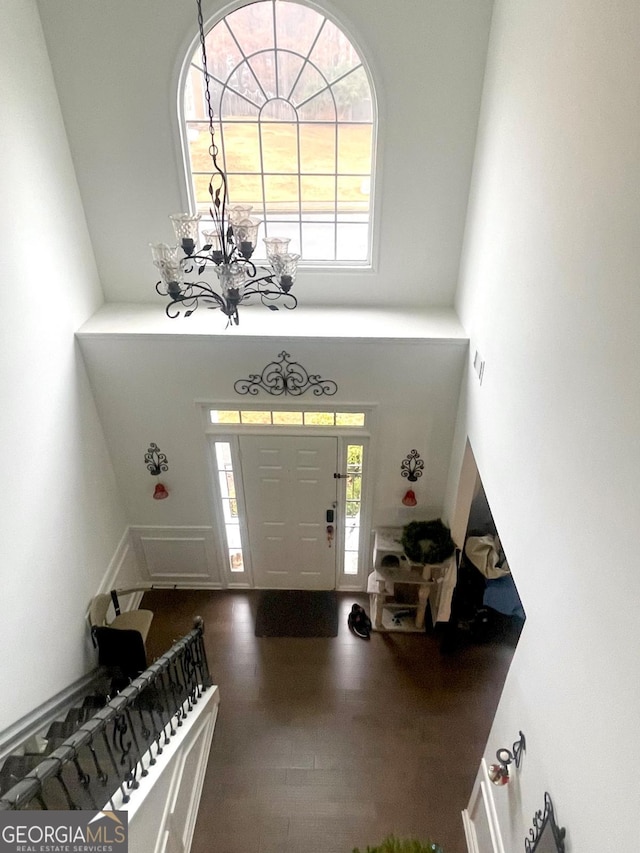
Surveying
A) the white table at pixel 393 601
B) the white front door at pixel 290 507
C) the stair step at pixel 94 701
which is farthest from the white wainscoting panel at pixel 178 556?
the white table at pixel 393 601

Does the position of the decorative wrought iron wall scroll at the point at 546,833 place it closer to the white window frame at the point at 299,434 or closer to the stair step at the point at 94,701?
the white window frame at the point at 299,434

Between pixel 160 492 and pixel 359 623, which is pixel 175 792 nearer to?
pixel 359 623

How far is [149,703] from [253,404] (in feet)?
7.85

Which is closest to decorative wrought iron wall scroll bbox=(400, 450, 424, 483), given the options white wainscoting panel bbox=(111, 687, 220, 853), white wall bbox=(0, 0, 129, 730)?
white wainscoting panel bbox=(111, 687, 220, 853)

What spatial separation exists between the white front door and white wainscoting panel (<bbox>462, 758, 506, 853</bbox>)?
232 cm

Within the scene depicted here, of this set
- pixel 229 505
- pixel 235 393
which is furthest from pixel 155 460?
pixel 235 393

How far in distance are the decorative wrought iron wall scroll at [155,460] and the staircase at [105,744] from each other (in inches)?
58.2

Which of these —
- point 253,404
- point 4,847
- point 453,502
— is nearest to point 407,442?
point 453,502

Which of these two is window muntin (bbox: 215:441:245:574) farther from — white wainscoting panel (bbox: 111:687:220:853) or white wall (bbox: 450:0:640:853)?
white wall (bbox: 450:0:640:853)

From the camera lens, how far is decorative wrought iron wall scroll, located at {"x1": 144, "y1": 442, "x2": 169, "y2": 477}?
4.87 meters

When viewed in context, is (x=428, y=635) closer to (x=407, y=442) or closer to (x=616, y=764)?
(x=407, y=442)

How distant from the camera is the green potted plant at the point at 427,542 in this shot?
474 cm

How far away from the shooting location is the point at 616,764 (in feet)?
6.05

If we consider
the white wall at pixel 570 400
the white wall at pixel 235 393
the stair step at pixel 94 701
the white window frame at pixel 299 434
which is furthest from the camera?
the white window frame at pixel 299 434
